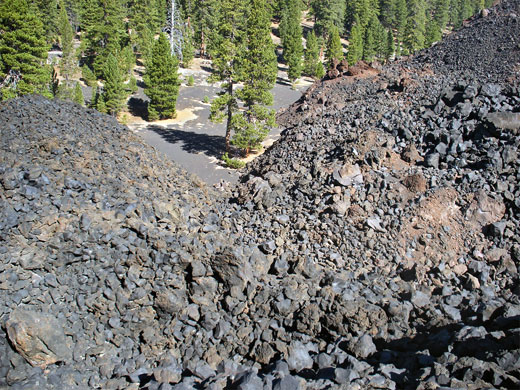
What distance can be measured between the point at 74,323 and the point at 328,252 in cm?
813

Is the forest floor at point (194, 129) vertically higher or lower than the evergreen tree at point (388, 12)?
lower

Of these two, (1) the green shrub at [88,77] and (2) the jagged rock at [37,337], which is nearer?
(2) the jagged rock at [37,337]

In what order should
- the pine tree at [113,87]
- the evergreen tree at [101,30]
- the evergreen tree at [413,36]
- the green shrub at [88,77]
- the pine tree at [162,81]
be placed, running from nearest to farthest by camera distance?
1. the pine tree at [113,87]
2. the pine tree at [162,81]
3. the green shrub at [88,77]
4. the evergreen tree at [101,30]
5. the evergreen tree at [413,36]

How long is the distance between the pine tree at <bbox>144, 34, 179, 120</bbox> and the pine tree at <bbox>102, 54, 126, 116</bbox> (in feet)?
8.73

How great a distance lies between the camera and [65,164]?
51.1 feet

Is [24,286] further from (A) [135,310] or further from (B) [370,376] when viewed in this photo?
(B) [370,376]

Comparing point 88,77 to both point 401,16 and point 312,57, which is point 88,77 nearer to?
point 312,57

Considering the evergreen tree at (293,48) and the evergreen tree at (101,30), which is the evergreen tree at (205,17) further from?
the evergreen tree at (101,30)

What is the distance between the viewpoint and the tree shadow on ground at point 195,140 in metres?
31.8

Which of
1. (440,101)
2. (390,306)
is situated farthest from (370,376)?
(440,101)

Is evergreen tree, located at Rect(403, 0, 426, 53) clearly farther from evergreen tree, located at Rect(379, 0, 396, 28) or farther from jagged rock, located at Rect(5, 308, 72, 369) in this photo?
jagged rock, located at Rect(5, 308, 72, 369)

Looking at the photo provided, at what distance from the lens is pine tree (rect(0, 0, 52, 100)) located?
102ft

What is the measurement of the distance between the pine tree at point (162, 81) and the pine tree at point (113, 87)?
8.73 ft

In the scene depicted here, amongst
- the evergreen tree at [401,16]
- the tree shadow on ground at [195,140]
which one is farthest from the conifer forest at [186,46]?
the tree shadow on ground at [195,140]
